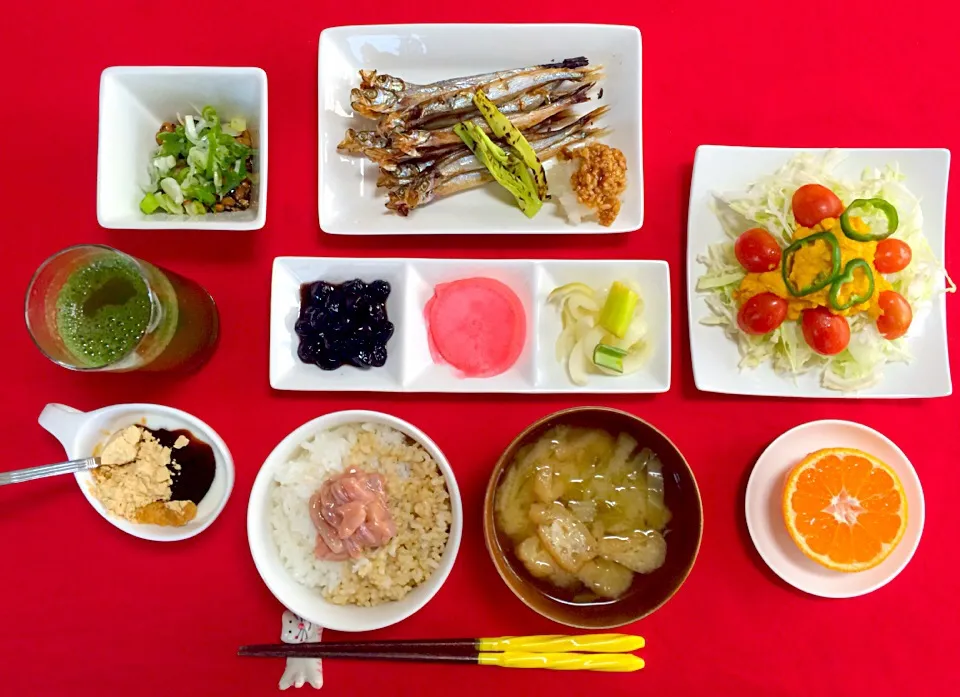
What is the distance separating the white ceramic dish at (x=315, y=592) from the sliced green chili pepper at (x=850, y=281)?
4.22 feet

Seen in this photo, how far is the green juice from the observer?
1.90 metres

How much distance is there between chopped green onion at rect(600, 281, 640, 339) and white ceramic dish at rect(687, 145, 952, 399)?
0.77 ft

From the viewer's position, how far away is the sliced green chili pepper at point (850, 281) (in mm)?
1968

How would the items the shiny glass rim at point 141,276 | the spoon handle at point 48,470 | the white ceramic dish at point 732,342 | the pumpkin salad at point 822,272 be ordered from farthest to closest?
1. the white ceramic dish at point 732,342
2. the pumpkin salad at point 822,272
3. the spoon handle at point 48,470
4. the shiny glass rim at point 141,276

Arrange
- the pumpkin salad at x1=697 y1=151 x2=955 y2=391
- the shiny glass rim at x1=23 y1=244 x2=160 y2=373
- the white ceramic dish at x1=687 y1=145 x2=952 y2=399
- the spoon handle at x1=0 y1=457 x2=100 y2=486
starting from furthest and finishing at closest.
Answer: the white ceramic dish at x1=687 y1=145 x2=952 y2=399 → the pumpkin salad at x1=697 y1=151 x2=955 y2=391 → the spoon handle at x1=0 y1=457 x2=100 y2=486 → the shiny glass rim at x1=23 y1=244 x2=160 y2=373

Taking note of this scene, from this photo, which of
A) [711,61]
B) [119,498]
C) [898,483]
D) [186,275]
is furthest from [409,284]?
[898,483]

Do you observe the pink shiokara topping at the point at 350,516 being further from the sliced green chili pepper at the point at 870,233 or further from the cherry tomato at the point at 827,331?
the sliced green chili pepper at the point at 870,233

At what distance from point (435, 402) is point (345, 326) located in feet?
1.31

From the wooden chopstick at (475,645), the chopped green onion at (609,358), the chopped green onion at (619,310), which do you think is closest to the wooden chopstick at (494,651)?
the wooden chopstick at (475,645)

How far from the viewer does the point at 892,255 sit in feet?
6.70

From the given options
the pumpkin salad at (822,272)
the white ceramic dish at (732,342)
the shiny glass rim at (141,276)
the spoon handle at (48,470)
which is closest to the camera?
the shiny glass rim at (141,276)

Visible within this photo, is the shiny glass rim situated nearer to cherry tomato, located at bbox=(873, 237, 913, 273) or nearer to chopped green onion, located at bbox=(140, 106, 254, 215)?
chopped green onion, located at bbox=(140, 106, 254, 215)

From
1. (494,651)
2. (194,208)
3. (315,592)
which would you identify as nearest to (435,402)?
(315,592)

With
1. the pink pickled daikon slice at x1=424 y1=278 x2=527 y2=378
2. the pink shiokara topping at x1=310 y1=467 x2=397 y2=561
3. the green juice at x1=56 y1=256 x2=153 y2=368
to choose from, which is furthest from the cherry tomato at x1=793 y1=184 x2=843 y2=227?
the green juice at x1=56 y1=256 x2=153 y2=368
